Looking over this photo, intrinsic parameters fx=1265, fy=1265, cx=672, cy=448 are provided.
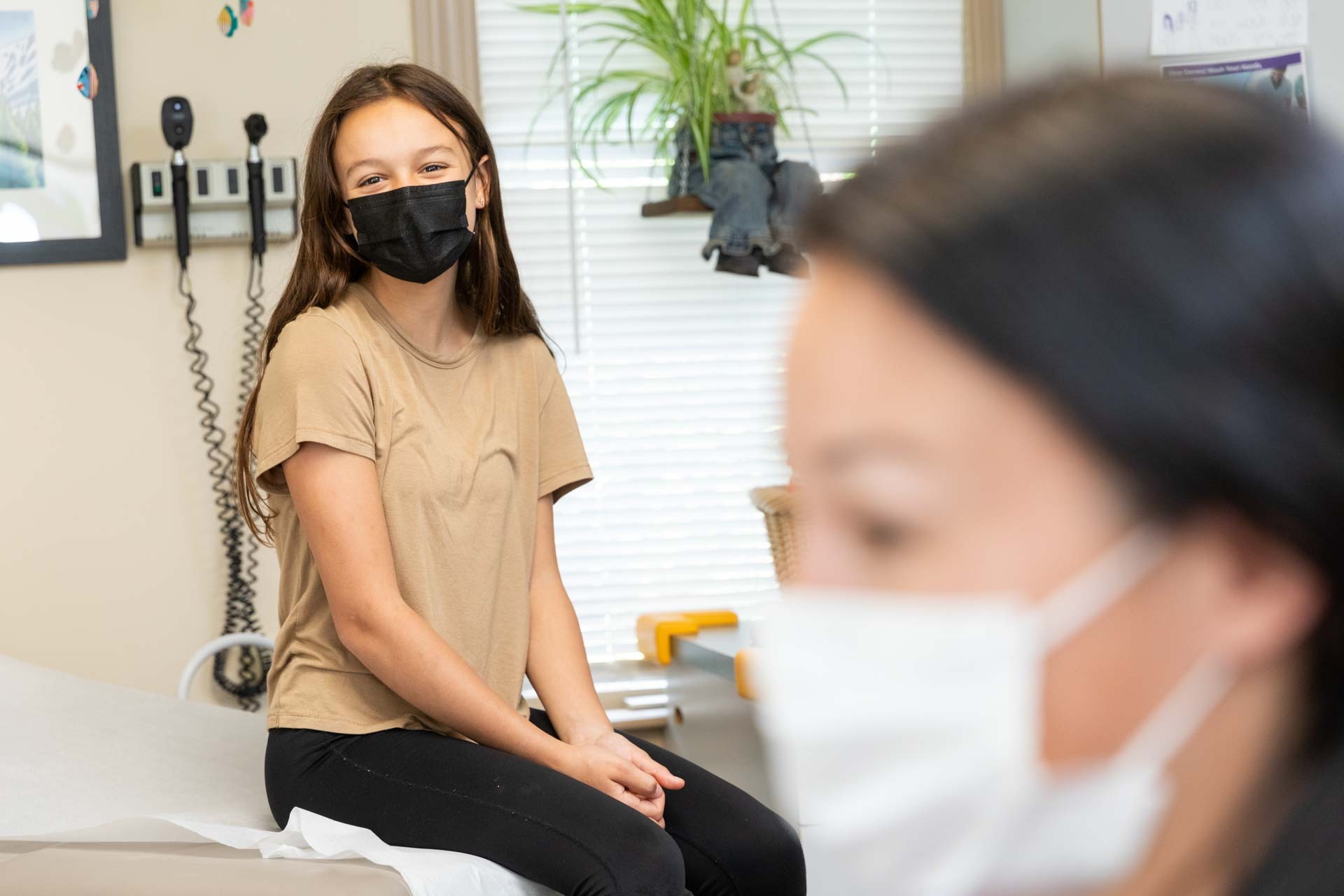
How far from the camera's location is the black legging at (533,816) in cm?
122

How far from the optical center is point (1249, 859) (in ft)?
1.43

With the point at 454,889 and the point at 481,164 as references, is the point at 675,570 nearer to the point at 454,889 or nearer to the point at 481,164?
the point at 481,164

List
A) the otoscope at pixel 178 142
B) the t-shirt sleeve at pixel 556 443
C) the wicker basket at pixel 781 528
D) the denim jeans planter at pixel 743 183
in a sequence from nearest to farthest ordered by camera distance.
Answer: the t-shirt sleeve at pixel 556 443
the wicker basket at pixel 781 528
the otoscope at pixel 178 142
the denim jeans planter at pixel 743 183

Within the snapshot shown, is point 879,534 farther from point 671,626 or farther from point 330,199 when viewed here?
point 671,626

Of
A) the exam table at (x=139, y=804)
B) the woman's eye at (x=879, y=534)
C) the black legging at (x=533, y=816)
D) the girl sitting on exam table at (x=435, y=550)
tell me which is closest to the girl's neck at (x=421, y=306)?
the girl sitting on exam table at (x=435, y=550)

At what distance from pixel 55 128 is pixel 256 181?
15.1 inches

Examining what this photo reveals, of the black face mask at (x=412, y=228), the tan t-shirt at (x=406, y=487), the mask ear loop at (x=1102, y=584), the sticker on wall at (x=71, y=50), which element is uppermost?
the sticker on wall at (x=71, y=50)

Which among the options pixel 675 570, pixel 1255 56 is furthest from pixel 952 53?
pixel 675 570

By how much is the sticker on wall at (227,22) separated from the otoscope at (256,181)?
0.17 metres

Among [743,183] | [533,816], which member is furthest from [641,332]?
[533,816]

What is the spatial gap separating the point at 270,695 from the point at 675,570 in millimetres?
1246

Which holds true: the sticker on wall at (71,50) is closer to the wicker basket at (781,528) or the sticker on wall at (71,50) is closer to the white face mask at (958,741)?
the wicker basket at (781,528)

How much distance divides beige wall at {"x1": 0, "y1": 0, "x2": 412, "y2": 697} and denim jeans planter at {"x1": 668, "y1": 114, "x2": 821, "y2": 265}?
0.63 meters

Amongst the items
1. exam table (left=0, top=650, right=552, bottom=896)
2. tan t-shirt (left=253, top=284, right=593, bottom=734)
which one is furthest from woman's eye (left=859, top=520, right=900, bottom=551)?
tan t-shirt (left=253, top=284, right=593, bottom=734)
